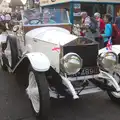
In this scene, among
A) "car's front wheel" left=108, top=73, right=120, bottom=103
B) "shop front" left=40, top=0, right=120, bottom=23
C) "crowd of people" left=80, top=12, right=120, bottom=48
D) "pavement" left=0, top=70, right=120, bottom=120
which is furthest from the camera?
"shop front" left=40, top=0, right=120, bottom=23

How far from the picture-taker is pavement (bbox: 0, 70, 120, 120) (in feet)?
12.3

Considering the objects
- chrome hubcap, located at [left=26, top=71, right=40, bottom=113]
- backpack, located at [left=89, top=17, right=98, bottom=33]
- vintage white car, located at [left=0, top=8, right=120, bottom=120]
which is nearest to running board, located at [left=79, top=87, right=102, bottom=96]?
vintage white car, located at [left=0, top=8, right=120, bottom=120]

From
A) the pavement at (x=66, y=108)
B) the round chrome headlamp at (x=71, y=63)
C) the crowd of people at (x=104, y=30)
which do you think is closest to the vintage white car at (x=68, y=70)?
the round chrome headlamp at (x=71, y=63)

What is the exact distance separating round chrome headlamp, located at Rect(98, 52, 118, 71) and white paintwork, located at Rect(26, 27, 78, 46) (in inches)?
22.1

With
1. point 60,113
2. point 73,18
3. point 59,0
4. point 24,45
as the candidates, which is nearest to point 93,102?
point 60,113

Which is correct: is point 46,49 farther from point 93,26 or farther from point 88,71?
point 93,26

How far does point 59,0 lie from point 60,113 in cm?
1097

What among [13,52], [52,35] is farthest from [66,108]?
[13,52]

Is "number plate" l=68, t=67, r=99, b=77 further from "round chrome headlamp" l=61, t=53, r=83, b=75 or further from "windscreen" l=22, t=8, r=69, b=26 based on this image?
"windscreen" l=22, t=8, r=69, b=26

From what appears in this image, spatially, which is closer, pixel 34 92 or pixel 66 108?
pixel 34 92

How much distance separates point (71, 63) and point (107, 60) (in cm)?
65

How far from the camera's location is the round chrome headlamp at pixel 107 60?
363 cm

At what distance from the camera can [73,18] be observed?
12.7 metres

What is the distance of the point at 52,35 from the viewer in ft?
13.8
